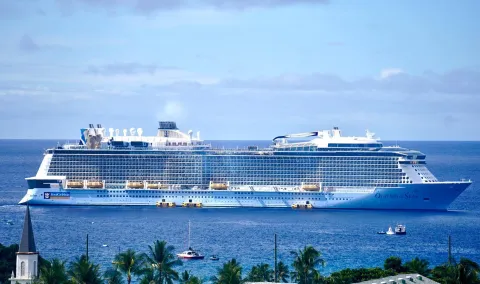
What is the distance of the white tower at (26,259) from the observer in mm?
63375

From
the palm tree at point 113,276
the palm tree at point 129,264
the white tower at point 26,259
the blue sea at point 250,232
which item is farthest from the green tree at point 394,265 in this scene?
the white tower at point 26,259

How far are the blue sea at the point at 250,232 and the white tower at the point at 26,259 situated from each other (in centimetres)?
2708

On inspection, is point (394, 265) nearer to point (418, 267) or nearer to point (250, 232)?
point (418, 267)

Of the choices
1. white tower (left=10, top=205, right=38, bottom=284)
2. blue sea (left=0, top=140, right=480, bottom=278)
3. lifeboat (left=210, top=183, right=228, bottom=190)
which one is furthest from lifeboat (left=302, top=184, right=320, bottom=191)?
white tower (left=10, top=205, right=38, bottom=284)

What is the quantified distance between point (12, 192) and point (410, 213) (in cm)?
5884

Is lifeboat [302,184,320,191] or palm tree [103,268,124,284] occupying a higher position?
lifeboat [302,184,320,191]

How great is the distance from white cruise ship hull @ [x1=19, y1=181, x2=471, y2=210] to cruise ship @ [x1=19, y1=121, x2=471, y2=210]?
4.4 inches

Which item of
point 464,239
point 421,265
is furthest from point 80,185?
point 421,265

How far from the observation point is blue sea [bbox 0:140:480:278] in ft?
329

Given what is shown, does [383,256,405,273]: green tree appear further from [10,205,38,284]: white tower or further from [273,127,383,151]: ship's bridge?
[273,127,383,151]: ship's bridge

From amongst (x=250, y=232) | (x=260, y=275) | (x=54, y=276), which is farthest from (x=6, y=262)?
(x=250, y=232)

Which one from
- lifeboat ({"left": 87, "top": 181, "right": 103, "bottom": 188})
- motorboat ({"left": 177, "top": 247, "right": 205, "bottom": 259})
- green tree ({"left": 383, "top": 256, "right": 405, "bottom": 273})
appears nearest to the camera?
green tree ({"left": 383, "top": 256, "right": 405, "bottom": 273})

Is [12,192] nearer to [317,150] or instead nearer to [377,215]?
[317,150]

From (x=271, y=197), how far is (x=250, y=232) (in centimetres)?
2566
